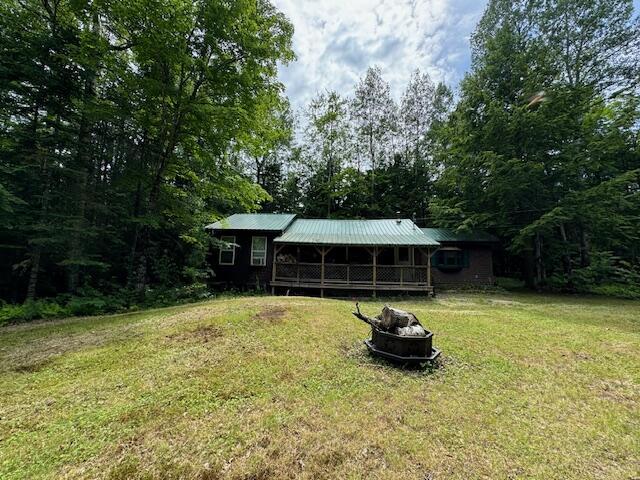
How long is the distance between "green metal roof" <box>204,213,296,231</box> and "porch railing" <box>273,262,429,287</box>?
7.29 feet

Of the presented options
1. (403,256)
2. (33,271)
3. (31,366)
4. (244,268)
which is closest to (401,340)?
(31,366)

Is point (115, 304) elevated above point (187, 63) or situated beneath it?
situated beneath

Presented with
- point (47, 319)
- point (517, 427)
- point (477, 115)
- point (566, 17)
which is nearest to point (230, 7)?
point (47, 319)

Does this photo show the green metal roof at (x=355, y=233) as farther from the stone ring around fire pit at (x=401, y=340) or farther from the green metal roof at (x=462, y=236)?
the stone ring around fire pit at (x=401, y=340)

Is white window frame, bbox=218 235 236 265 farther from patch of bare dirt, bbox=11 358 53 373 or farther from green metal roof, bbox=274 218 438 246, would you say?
patch of bare dirt, bbox=11 358 53 373

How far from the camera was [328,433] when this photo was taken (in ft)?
9.98

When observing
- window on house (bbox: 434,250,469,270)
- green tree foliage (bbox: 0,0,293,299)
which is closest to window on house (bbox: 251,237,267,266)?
green tree foliage (bbox: 0,0,293,299)

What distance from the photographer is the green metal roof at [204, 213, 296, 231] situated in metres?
14.5

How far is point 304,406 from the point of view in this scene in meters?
3.53

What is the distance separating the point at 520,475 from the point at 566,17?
26.9 metres

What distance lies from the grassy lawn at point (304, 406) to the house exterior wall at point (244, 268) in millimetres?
8055

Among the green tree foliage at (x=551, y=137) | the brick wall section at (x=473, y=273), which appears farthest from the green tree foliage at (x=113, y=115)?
the green tree foliage at (x=551, y=137)

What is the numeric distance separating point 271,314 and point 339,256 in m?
8.89

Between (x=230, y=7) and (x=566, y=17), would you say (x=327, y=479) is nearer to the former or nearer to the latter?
(x=230, y=7)
